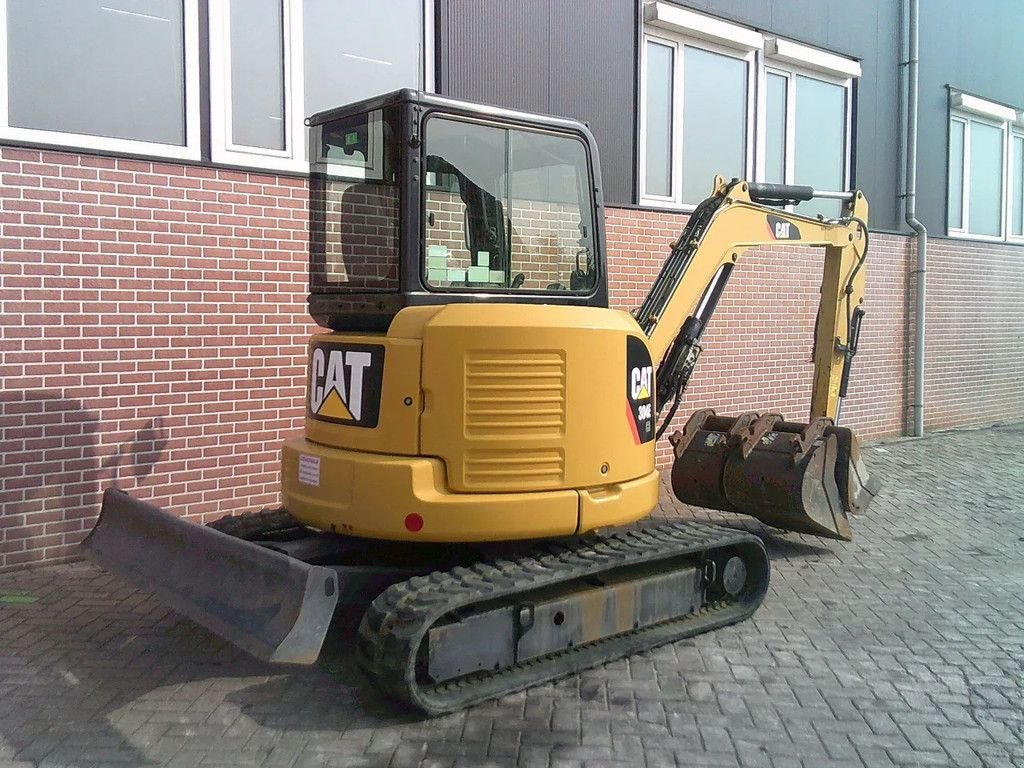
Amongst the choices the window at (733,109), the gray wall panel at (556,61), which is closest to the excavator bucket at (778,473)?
the gray wall panel at (556,61)

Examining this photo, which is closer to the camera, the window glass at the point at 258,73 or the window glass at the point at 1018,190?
the window glass at the point at 258,73

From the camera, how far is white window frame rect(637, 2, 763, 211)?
9.64 m

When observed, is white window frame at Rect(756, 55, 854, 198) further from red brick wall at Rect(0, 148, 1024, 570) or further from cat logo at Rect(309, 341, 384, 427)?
cat logo at Rect(309, 341, 384, 427)

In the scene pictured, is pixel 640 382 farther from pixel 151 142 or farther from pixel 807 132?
pixel 807 132

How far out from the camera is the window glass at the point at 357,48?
289 inches

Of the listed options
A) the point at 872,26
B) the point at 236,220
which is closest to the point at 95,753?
the point at 236,220

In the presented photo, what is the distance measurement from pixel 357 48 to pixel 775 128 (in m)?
5.71

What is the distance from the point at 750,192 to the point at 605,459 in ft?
8.84

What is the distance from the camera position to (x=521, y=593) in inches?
182

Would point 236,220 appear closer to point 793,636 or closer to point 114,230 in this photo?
point 114,230

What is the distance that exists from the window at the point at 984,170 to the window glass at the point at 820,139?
2.33 meters

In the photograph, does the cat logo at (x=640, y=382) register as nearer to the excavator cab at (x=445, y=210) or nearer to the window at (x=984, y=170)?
the excavator cab at (x=445, y=210)

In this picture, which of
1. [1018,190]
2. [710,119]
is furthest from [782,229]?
[1018,190]

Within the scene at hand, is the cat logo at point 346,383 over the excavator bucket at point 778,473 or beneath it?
over
